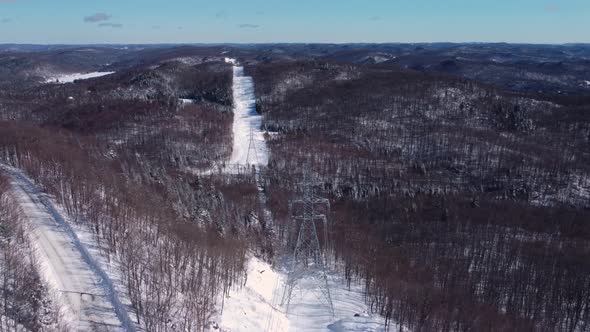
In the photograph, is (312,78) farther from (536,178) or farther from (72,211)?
(72,211)

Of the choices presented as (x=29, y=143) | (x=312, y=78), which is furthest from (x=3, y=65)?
(x=29, y=143)

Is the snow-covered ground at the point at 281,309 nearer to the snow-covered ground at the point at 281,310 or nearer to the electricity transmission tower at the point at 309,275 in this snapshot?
the snow-covered ground at the point at 281,310

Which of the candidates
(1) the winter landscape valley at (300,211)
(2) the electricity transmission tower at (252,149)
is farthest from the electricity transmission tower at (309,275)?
(2) the electricity transmission tower at (252,149)

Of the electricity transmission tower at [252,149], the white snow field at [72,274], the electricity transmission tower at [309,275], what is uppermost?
the white snow field at [72,274]

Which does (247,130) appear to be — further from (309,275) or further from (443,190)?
(309,275)

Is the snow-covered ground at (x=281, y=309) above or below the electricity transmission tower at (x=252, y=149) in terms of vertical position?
below

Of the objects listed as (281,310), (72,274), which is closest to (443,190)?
(281,310)

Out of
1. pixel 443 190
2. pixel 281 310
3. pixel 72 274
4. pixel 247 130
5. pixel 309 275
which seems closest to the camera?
pixel 72 274

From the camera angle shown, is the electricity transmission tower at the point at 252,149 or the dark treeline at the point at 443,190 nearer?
the dark treeline at the point at 443,190
